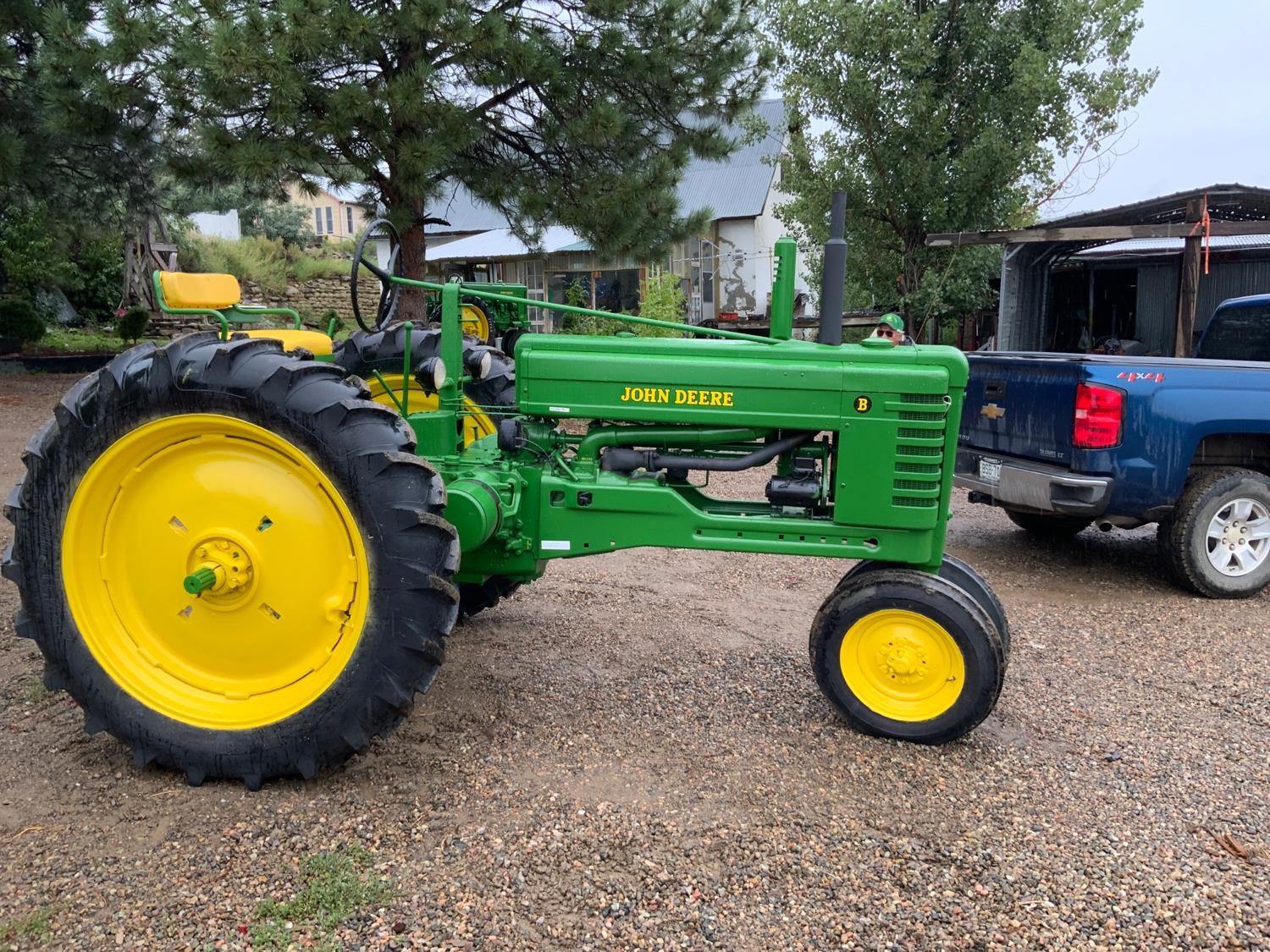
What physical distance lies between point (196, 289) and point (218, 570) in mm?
1732

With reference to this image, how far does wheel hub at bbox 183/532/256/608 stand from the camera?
117 inches

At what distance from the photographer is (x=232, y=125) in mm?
7988

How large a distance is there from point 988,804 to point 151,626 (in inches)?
107

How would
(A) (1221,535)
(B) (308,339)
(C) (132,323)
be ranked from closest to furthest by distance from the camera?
(B) (308,339)
(A) (1221,535)
(C) (132,323)

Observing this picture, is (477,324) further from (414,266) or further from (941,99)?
→ (941,99)

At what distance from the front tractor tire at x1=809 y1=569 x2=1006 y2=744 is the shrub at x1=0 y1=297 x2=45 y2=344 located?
1563 centimetres

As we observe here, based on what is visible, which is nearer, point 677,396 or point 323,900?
point 323,900

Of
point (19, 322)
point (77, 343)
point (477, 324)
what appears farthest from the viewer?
point (77, 343)

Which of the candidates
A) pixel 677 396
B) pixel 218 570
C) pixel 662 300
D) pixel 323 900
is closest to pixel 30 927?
pixel 323 900

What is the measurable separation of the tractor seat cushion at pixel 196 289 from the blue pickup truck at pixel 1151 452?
4.30 m

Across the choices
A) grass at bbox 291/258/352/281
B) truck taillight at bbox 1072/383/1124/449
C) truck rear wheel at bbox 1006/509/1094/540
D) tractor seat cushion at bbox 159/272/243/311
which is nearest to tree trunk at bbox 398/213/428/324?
tractor seat cushion at bbox 159/272/243/311

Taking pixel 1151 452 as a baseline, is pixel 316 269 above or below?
above

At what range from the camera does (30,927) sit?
2.27 m

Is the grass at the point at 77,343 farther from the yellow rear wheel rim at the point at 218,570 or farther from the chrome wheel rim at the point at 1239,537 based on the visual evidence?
the chrome wheel rim at the point at 1239,537
